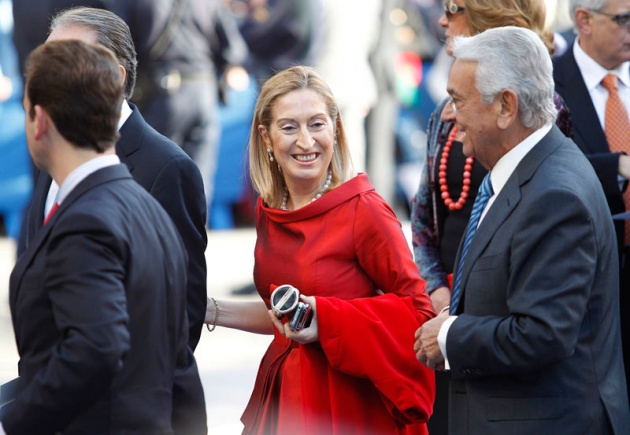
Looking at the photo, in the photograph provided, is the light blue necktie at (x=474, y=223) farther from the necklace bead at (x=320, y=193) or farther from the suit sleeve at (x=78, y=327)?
the suit sleeve at (x=78, y=327)

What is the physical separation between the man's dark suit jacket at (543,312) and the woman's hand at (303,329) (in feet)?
1.49

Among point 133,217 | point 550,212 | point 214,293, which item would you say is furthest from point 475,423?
point 214,293

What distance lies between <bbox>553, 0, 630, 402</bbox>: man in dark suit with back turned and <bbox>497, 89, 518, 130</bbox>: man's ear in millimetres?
1357

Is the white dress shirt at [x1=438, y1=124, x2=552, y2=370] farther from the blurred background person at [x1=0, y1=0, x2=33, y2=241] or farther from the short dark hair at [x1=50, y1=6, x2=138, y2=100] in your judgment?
the blurred background person at [x1=0, y1=0, x2=33, y2=241]

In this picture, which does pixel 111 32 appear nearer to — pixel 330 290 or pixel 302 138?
pixel 302 138

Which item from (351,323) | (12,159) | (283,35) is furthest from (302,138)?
(283,35)

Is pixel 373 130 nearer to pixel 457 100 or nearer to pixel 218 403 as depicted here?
pixel 218 403

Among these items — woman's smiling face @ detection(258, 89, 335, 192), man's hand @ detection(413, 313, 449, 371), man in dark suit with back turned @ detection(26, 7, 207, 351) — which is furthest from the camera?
woman's smiling face @ detection(258, 89, 335, 192)

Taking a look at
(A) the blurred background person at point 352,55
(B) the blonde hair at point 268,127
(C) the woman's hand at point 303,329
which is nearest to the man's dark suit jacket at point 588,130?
(B) the blonde hair at point 268,127

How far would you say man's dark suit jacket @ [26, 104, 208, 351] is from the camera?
332cm

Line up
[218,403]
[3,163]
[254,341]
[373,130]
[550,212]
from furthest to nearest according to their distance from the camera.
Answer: [373,130] → [3,163] → [254,341] → [218,403] → [550,212]

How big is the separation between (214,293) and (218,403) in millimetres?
2953

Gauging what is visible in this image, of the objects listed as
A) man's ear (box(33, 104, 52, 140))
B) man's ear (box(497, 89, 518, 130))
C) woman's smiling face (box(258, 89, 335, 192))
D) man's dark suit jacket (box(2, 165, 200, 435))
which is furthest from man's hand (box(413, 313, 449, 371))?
man's ear (box(33, 104, 52, 140))

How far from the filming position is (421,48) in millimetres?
12109
